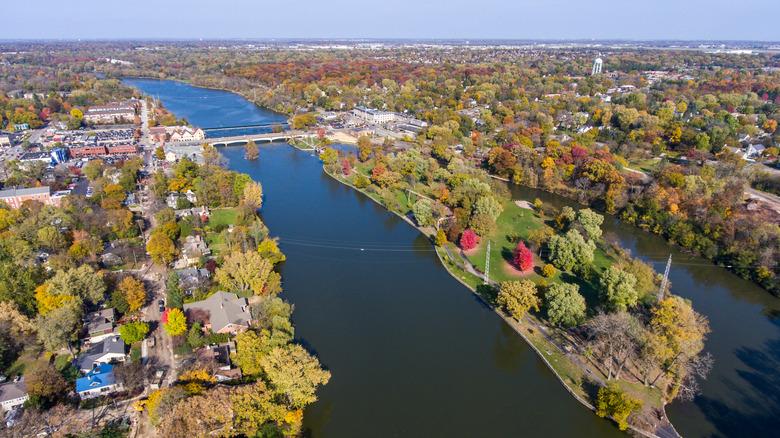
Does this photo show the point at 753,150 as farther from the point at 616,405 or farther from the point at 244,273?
the point at 244,273

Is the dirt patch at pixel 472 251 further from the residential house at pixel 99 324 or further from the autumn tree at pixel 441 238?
the residential house at pixel 99 324

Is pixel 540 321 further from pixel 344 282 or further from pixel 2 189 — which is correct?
pixel 2 189

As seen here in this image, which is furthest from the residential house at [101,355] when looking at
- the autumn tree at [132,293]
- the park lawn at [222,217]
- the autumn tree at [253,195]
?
the autumn tree at [253,195]

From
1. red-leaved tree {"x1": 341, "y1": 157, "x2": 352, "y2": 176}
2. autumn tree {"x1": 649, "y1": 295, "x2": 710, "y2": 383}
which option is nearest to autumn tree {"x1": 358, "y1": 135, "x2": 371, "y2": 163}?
red-leaved tree {"x1": 341, "y1": 157, "x2": 352, "y2": 176}

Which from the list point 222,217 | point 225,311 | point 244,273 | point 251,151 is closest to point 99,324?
point 225,311

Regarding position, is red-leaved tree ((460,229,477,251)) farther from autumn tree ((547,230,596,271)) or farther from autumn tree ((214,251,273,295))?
autumn tree ((214,251,273,295))
